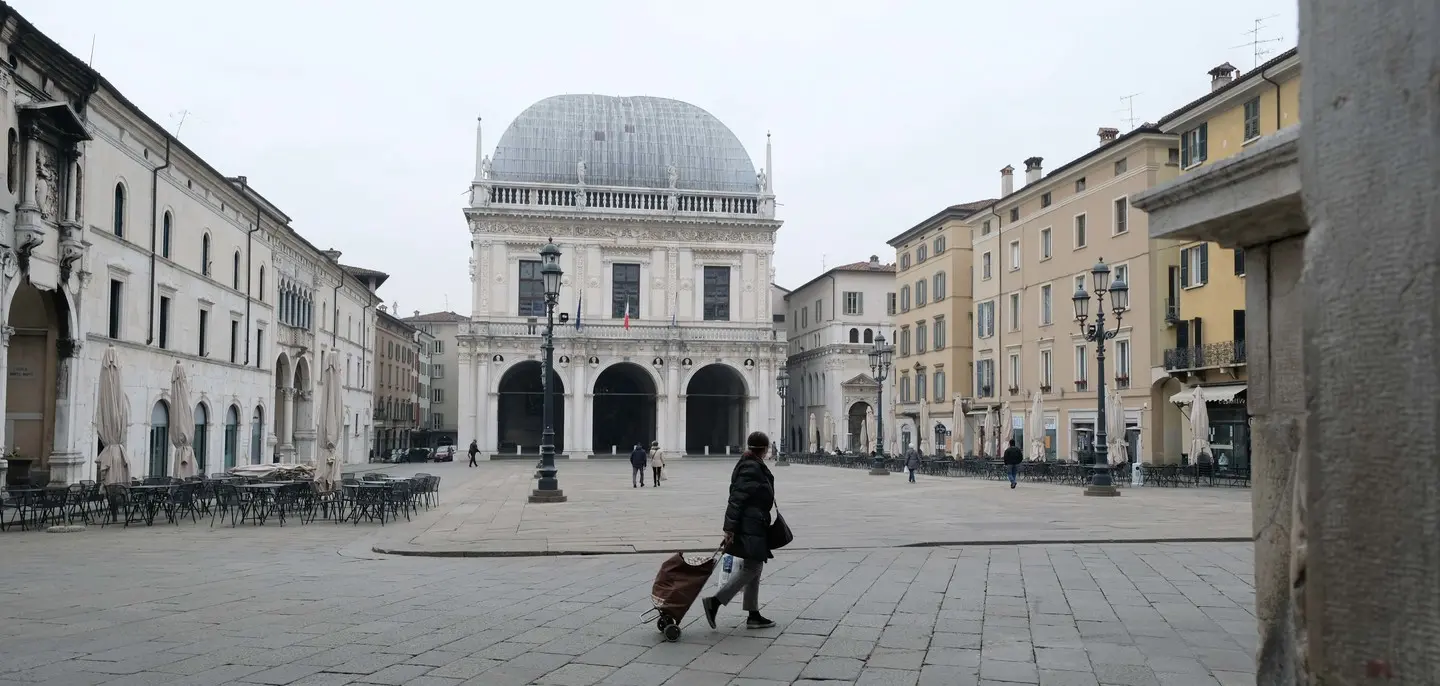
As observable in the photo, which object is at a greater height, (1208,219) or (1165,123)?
(1165,123)

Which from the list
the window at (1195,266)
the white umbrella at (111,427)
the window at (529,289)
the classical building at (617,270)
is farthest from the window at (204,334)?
the window at (1195,266)

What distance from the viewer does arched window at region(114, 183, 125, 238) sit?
92.2 ft

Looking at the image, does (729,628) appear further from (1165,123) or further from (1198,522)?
(1165,123)

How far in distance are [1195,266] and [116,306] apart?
1252 inches

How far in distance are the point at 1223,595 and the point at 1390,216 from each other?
8.64 meters

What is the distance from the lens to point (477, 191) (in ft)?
217

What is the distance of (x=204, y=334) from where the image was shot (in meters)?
35.4

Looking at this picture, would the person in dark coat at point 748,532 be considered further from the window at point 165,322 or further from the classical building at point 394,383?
the classical building at point 394,383

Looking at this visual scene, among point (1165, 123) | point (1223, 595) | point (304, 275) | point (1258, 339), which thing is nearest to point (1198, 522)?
point (1223, 595)

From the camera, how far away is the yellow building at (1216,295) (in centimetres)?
3128

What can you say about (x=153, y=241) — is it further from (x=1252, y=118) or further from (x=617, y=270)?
(x=617, y=270)

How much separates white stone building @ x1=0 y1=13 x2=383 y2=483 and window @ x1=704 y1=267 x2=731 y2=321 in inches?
1323

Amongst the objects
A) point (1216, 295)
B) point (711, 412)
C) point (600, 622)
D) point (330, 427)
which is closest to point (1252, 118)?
point (1216, 295)

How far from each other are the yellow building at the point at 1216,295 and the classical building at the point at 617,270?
3212cm
